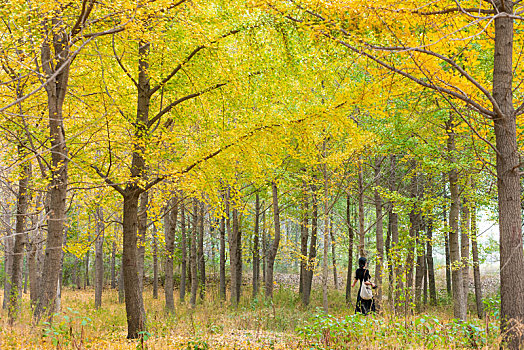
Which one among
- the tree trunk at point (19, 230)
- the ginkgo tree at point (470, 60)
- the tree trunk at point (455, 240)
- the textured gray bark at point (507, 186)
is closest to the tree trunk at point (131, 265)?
the tree trunk at point (19, 230)

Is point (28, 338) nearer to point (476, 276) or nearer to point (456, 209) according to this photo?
point (456, 209)

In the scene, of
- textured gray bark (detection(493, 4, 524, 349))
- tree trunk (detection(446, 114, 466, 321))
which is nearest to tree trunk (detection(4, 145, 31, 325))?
textured gray bark (detection(493, 4, 524, 349))

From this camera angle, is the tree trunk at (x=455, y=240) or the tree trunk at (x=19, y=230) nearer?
the tree trunk at (x=19, y=230)

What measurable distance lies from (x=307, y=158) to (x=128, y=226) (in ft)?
19.9

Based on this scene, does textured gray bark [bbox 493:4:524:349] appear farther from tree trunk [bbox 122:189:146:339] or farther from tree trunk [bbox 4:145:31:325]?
tree trunk [bbox 4:145:31:325]

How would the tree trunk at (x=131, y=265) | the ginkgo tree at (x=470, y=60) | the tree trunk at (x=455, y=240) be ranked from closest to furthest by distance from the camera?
1. the ginkgo tree at (x=470, y=60)
2. the tree trunk at (x=131, y=265)
3. the tree trunk at (x=455, y=240)

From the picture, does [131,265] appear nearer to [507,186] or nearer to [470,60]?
[507,186]

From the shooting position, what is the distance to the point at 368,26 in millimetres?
5141

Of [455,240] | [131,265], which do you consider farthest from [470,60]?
[131,265]

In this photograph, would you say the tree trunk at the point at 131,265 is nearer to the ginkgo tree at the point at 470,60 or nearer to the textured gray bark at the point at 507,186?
the ginkgo tree at the point at 470,60

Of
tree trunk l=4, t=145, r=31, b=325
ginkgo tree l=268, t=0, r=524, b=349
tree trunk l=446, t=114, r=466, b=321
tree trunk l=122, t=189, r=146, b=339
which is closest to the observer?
ginkgo tree l=268, t=0, r=524, b=349

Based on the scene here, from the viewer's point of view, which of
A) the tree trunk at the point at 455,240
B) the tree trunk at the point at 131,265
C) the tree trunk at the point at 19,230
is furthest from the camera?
the tree trunk at the point at 455,240

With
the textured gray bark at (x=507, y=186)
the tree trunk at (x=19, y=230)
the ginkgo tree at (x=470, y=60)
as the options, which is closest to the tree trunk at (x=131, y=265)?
the tree trunk at (x=19, y=230)

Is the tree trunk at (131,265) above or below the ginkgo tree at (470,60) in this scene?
below
